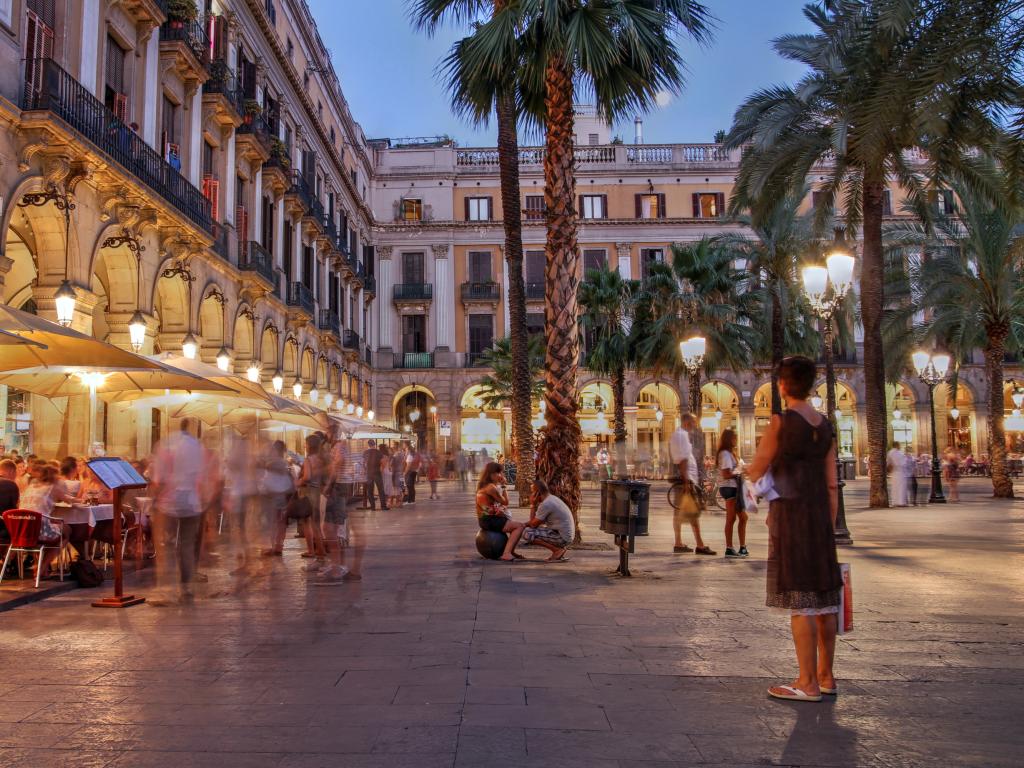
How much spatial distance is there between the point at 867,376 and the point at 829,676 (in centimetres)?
1617

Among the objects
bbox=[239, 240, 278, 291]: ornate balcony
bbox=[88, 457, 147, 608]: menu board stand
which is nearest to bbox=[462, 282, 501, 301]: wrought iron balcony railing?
bbox=[239, 240, 278, 291]: ornate balcony

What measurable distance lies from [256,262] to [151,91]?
663 centimetres

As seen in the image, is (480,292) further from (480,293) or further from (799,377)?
(799,377)

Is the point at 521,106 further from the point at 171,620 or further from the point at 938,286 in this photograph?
the point at 938,286

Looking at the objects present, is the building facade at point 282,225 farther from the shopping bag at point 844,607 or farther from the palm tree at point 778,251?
the shopping bag at point 844,607

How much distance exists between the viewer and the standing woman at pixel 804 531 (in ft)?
15.8

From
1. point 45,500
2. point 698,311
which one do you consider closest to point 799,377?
point 45,500

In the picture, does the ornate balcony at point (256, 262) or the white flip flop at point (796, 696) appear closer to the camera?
the white flip flop at point (796, 696)

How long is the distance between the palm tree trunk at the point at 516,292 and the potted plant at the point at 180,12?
299 inches

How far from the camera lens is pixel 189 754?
3928 millimetres

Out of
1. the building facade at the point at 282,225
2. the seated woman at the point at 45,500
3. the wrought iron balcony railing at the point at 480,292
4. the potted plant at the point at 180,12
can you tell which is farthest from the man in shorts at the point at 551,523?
the wrought iron balcony railing at the point at 480,292

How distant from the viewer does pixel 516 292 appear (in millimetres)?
20438

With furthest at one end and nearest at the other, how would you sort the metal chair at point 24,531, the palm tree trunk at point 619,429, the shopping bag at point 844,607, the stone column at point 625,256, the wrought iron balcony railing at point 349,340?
the stone column at point 625,256
the wrought iron balcony railing at point 349,340
the palm tree trunk at point 619,429
the metal chair at point 24,531
the shopping bag at point 844,607

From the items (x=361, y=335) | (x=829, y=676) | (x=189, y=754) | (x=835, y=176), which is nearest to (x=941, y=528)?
(x=835, y=176)
